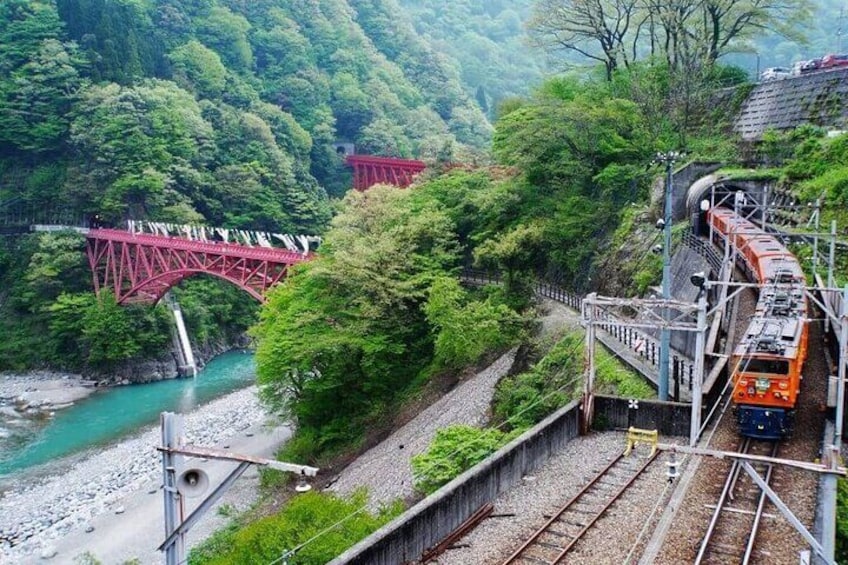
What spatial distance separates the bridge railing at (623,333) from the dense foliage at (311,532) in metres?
6.35

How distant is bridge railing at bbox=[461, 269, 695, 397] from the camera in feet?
54.5

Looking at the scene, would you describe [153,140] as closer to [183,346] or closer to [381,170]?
[183,346]

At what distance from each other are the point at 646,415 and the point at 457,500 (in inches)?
227

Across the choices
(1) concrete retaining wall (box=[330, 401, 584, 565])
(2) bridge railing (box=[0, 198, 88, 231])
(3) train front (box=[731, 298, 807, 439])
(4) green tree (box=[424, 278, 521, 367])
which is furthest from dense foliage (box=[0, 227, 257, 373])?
(3) train front (box=[731, 298, 807, 439])

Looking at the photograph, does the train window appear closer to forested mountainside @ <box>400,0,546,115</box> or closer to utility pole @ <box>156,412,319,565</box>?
utility pole @ <box>156,412,319,565</box>

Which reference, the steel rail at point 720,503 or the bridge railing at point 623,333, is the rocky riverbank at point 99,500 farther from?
the steel rail at point 720,503

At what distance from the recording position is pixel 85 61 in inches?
1956

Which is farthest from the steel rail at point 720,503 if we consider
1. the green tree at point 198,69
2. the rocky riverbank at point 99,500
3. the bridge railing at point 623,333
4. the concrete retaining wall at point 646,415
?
the green tree at point 198,69

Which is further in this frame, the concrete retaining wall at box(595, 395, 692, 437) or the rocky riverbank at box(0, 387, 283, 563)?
the rocky riverbank at box(0, 387, 283, 563)

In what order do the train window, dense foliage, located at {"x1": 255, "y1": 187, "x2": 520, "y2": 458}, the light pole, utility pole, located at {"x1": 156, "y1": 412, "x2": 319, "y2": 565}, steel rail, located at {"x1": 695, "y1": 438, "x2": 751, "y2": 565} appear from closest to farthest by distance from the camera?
1. utility pole, located at {"x1": 156, "y1": 412, "x2": 319, "y2": 565}
2. steel rail, located at {"x1": 695, "y1": 438, "x2": 751, "y2": 565}
3. the train window
4. the light pole
5. dense foliage, located at {"x1": 255, "y1": 187, "x2": 520, "y2": 458}

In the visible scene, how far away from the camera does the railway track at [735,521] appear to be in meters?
9.66

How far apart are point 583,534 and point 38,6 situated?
53892 mm

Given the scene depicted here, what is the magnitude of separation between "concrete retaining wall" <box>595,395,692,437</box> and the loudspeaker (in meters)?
11.0

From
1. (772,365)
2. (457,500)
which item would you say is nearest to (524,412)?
(457,500)
